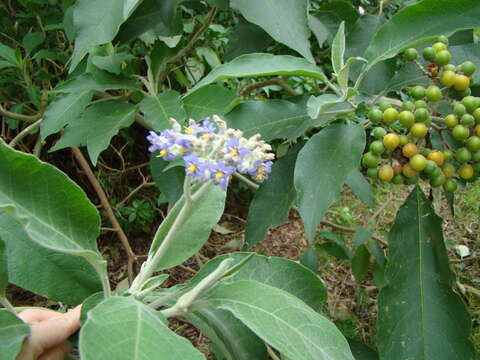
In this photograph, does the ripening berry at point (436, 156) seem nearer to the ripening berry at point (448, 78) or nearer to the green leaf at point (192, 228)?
the ripening berry at point (448, 78)

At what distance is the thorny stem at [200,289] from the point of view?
2.49 feet

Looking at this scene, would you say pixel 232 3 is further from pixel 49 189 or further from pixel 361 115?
pixel 49 189

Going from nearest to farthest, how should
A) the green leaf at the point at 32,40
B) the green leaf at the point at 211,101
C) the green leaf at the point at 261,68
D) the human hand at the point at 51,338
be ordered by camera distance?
1. the human hand at the point at 51,338
2. the green leaf at the point at 261,68
3. the green leaf at the point at 211,101
4. the green leaf at the point at 32,40

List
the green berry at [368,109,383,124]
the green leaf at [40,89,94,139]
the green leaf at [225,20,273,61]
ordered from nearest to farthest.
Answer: the green berry at [368,109,383,124] → the green leaf at [40,89,94,139] → the green leaf at [225,20,273,61]

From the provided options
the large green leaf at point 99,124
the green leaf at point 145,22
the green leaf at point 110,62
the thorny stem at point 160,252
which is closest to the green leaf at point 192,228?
the thorny stem at point 160,252

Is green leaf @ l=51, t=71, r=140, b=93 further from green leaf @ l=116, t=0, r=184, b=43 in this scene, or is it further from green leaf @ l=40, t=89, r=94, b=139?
green leaf @ l=116, t=0, r=184, b=43

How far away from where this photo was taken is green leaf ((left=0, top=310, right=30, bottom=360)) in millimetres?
836

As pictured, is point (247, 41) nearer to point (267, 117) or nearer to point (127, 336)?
point (267, 117)

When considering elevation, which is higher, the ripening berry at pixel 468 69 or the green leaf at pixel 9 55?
the green leaf at pixel 9 55

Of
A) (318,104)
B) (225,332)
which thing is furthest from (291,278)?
(318,104)

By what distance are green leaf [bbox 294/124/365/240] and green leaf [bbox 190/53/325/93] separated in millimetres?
170

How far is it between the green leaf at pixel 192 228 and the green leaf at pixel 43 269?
192mm

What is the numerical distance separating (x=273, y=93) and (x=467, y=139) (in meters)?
2.28

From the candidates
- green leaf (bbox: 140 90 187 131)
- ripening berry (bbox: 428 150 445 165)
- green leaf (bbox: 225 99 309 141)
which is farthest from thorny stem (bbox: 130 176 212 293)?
ripening berry (bbox: 428 150 445 165)
